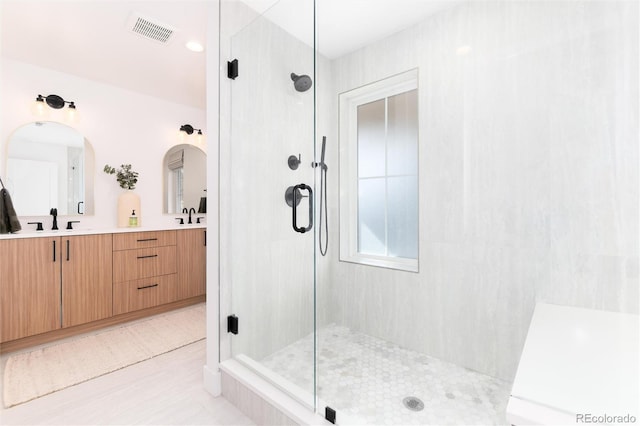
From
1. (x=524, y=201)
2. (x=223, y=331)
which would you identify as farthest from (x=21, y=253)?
(x=524, y=201)

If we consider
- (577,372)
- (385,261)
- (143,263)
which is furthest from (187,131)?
(577,372)

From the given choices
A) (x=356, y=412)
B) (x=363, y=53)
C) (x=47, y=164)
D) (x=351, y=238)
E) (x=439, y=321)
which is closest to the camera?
(x=356, y=412)

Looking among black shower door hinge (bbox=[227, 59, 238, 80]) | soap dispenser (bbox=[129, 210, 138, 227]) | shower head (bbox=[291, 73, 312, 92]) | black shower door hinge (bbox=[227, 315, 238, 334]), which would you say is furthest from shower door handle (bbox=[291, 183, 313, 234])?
soap dispenser (bbox=[129, 210, 138, 227])

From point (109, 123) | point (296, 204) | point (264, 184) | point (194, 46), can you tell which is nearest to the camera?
point (296, 204)

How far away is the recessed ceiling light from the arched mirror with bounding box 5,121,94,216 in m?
1.52

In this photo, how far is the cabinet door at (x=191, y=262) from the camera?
314 cm

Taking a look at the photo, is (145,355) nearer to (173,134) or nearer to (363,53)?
(173,134)

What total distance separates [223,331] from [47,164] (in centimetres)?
253

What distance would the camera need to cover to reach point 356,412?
4.83ft

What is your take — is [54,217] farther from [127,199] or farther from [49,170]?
[127,199]

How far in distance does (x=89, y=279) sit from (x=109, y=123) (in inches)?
63.5

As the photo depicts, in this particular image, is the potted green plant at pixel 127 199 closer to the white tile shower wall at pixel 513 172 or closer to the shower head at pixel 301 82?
the shower head at pixel 301 82

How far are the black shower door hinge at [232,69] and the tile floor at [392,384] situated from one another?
60.1 inches

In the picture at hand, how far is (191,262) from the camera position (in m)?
3.22
